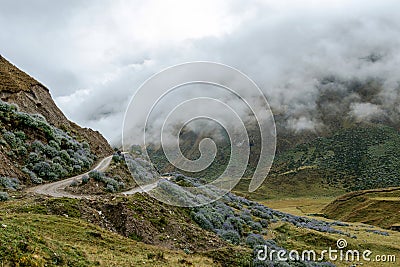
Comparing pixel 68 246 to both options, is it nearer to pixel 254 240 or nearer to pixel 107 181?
pixel 254 240

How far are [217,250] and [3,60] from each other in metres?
48.2

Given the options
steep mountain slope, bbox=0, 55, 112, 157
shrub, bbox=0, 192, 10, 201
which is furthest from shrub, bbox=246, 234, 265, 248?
steep mountain slope, bbox=0, 55, 112, 157

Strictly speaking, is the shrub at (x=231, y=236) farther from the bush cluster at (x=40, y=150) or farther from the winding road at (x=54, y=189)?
the bush cluster at (x=40, y=150)

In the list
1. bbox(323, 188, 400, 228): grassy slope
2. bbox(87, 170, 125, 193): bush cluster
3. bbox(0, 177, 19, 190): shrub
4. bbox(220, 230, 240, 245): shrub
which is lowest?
bbox(220, 230, 240, 245): shrub

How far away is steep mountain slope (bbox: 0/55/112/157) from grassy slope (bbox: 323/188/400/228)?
47.6m

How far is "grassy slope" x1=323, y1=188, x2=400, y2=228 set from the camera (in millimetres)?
56562

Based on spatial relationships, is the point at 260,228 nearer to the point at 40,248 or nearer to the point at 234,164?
the point at 234,164

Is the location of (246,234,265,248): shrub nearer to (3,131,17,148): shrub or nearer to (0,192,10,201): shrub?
(0,192,10,201): shrub

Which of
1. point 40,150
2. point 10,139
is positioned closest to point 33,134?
point 40,150

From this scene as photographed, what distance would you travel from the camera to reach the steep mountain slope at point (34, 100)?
43875 millimetres

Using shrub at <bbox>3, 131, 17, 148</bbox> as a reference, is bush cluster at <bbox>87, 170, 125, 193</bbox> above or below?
below

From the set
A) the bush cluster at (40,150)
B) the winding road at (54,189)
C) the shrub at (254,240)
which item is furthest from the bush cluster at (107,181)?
the shrub at (254,240)

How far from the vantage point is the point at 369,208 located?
214 ft

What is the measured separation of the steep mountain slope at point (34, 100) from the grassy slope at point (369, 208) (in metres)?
47.6
